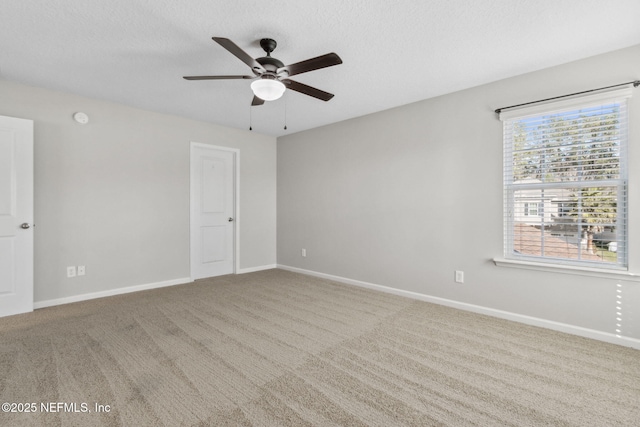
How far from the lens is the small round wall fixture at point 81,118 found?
346 cm

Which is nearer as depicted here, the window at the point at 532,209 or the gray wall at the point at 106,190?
the window at the point at 532,209

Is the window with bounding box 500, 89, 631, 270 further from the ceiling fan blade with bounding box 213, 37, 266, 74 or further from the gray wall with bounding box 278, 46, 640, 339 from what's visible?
the ceiling fan blade with bounding box 213, 37, 266, 74

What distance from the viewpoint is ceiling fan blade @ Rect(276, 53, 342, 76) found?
195 cm

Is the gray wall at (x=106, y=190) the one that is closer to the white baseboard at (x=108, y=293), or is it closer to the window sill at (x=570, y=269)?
the white baseboard at (x=108, y=293)

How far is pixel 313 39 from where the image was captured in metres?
2.32

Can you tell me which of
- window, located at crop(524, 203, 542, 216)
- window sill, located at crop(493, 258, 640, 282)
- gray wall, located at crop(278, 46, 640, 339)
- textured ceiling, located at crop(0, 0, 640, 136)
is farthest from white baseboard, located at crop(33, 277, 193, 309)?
window, located at crop(524, 203, 542, 216)

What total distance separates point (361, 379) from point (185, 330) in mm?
1705

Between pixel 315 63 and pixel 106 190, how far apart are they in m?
3.27

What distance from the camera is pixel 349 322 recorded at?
9.59ft

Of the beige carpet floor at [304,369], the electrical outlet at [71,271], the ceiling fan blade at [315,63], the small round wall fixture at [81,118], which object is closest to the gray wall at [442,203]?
the beige carpet floor at [304,369]

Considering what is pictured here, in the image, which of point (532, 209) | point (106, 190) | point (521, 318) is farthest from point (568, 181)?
point (106, 190)

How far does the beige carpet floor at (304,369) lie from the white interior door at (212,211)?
1.43 m

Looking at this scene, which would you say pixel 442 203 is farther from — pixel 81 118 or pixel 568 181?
pixel 81 118

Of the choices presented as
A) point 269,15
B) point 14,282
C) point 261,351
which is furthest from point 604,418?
point 14,282
